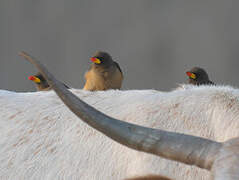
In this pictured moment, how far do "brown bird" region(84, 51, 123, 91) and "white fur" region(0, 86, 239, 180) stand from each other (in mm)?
1867

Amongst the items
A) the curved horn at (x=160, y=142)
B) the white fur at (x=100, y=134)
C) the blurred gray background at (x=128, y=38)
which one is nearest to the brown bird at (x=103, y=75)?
the white fur at (x=100, y=134)

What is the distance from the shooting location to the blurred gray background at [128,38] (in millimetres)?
6863

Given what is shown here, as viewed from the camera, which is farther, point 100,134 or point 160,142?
point 100,134

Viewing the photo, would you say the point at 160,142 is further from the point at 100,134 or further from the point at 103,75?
the point at 103,75

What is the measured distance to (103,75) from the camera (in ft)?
15.5

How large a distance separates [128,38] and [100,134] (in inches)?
200

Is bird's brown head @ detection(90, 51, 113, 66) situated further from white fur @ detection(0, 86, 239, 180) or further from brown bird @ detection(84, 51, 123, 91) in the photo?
white fur @ detection(0, 86, 239, 180)

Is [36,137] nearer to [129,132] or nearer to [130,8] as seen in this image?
[129,132]

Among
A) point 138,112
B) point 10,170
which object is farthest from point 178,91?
point 10,170

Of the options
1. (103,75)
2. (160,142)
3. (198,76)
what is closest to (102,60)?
(103,75)

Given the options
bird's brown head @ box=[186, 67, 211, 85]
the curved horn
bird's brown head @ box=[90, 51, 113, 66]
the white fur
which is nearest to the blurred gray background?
bird's brown head @ box=[186, 67, 211, 85]

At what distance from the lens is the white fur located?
221 cm

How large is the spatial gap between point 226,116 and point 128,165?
491mm

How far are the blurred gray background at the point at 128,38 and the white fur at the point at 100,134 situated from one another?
13.9 feet
